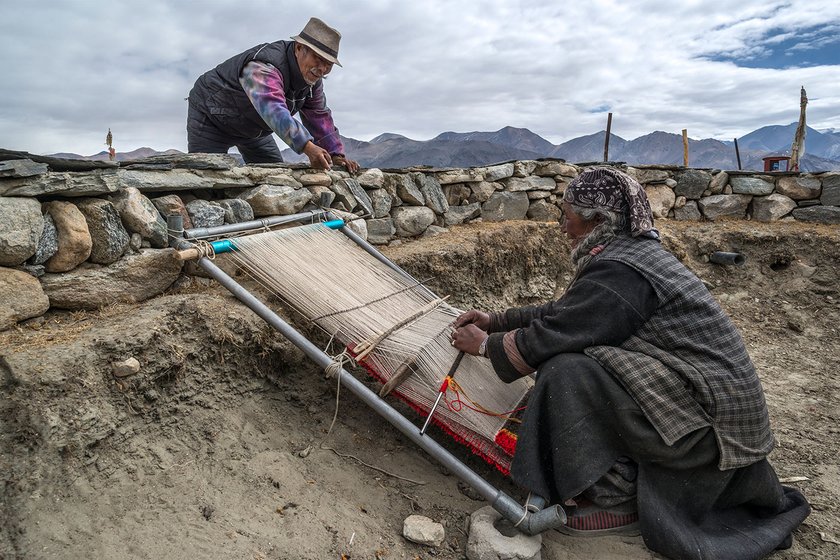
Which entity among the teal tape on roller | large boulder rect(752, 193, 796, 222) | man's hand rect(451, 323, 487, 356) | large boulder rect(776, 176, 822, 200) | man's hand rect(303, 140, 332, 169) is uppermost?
man's hand rect(303, 140, 332, 169)

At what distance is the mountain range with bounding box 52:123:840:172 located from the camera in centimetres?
1133

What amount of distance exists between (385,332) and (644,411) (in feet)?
3.79

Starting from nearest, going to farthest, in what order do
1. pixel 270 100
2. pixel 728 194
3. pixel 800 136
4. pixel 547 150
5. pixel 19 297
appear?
pixel 19 297, pixel 270 100, pixel 728 194, pixel 800 136, pixel 547 150

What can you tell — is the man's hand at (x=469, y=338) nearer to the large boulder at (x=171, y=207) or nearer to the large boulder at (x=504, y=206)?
the large boulder at (x=171, y=207)

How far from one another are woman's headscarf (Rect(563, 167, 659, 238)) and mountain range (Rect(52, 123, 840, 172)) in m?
2.53

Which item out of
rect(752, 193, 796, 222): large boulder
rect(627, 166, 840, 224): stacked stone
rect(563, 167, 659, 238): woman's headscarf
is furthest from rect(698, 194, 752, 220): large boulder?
rect(563, 167, 659, 238): woman's headscarf

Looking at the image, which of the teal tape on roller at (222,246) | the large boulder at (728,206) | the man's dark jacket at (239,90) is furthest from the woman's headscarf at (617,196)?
the large boulder at (728,206)

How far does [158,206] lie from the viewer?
9.25 feet

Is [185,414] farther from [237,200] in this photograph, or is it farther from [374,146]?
[374,146]

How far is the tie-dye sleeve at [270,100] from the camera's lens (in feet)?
11.0

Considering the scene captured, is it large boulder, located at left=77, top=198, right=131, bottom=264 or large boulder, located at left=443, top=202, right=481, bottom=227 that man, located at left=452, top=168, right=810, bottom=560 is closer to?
large boulder, located at left=77, top=198, right=131, bottom=264

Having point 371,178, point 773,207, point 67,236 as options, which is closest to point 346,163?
point 371,178

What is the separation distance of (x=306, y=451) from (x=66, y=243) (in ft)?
4.67

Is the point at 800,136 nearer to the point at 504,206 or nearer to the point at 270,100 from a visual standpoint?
the point at 504,206
